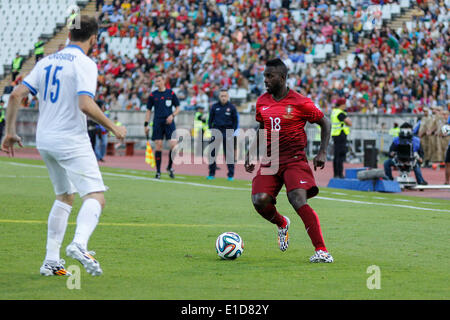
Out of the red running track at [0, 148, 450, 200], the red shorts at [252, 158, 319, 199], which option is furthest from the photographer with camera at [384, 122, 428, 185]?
the red shorts at [252, 158, 319, 199]

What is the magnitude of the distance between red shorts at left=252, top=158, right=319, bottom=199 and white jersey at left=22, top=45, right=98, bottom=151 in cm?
249

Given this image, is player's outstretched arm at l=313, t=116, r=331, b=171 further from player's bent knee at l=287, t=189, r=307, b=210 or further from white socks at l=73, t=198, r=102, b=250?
white socks at l=73, t=198, r=102, b=250

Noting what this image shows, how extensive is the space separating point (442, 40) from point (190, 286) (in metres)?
32.1

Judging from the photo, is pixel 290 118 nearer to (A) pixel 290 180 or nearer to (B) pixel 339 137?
(A) pixel 290 180

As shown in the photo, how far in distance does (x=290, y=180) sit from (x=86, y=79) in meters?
2.72

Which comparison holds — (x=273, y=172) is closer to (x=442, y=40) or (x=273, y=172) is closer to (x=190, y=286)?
(x=190, y=286)

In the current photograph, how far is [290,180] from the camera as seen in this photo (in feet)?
30.2

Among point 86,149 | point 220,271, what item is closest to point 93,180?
point 86,149

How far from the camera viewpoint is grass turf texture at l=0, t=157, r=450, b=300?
7.25 m

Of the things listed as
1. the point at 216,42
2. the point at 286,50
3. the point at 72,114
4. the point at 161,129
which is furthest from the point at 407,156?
the point at 216,42

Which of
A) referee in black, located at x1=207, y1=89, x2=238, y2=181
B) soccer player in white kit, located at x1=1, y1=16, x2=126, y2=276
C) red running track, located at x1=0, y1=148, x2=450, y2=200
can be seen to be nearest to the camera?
soccer player in white kit, located at x1=1, y1=16, x2=126, y2=276

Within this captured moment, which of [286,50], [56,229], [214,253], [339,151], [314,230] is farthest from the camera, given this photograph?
[286,50]

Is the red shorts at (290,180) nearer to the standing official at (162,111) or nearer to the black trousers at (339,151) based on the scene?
the standing official at (162,111)

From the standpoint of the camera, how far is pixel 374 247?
405 inches
